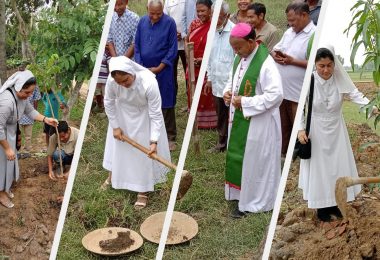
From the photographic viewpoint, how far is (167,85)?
2.66m

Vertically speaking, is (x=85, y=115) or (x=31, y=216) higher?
(x=85, y=115)

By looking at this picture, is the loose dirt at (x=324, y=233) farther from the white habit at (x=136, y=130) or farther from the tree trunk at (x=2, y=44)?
the tree trunk at (x=2, y=44)

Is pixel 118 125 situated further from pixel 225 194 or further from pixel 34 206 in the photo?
pixel 34 206

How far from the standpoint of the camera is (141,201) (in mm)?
2441

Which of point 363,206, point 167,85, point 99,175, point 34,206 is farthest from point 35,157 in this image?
point 363,206

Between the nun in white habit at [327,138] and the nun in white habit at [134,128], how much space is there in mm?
750

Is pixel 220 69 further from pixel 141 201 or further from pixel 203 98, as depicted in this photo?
pixel 141 201

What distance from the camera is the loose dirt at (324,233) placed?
246cm

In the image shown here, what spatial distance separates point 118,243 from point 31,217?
903 mm

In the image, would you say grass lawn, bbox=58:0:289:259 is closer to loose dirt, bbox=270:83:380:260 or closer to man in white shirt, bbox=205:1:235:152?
man in white shirt, bbox=205:1:235:152

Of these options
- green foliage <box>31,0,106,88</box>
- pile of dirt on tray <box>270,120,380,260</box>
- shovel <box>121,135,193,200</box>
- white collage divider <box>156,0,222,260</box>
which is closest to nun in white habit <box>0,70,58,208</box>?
Result: green foliage <box>31,0,106,88</box>

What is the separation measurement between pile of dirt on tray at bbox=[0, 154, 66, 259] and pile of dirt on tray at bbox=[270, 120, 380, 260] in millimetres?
1310

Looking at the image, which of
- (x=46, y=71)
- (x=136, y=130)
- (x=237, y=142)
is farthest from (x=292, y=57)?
(x=46, y=71)

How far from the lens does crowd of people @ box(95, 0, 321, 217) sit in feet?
7.73
